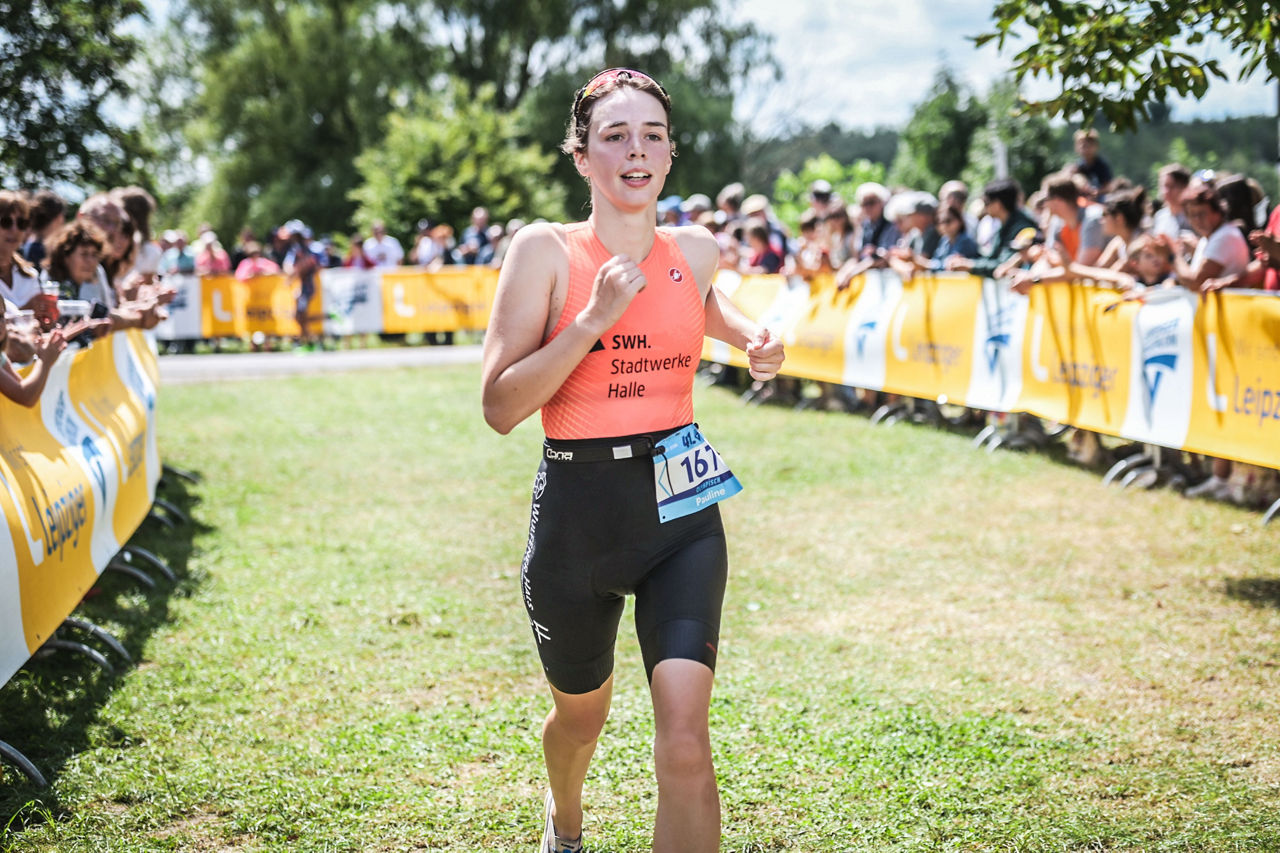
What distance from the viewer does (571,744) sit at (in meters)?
3.44

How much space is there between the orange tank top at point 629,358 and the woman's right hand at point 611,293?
19 cm

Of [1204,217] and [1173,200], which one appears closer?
[1204,217]

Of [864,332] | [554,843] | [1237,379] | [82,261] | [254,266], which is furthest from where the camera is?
[254,266]

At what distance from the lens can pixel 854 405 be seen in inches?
521

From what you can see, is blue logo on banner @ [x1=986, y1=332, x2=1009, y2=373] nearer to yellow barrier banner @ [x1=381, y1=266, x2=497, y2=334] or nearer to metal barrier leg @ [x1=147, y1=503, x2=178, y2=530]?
metal barrier leg @ [x1=147, y1=503, x2=178, y2=530]

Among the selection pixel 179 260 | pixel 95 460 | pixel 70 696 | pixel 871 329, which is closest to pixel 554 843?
pixel 70 696

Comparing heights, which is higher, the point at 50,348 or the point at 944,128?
the point at 944,128

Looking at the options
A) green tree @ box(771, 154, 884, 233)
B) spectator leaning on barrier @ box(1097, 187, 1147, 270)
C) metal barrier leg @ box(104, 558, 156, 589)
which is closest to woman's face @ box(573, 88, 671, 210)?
metal barrier leg @ box(104, 558, 156, 589)

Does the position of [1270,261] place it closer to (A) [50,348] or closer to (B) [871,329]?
(B) [871,329]

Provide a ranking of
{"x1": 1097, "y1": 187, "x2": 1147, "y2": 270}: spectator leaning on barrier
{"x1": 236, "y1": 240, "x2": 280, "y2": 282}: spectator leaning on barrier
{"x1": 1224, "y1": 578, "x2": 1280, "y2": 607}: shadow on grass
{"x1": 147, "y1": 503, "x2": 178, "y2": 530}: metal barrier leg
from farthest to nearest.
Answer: {"x1": 236, "y1": 240, "x2": 280, "y2": 282}: spectator leaning on barrier < {"x1": 1097, "y1": 187, "x2": 1147, "y2": 270}: spectator leaning on barrier < {"x1": 147, "y1": 503, "x2": 178, "y2": 530}: metal barrier leg < {"x1": 1224, "y1": 578, "x2": 1280, "y2": 607}: shadow on grass

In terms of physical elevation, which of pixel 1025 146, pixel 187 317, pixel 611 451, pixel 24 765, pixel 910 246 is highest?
pixel 1025 146

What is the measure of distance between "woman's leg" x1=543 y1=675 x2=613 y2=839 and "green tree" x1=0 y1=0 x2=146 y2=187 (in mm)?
21973

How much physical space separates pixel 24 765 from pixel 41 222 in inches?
217

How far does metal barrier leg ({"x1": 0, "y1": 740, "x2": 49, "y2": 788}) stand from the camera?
4.27 meters
